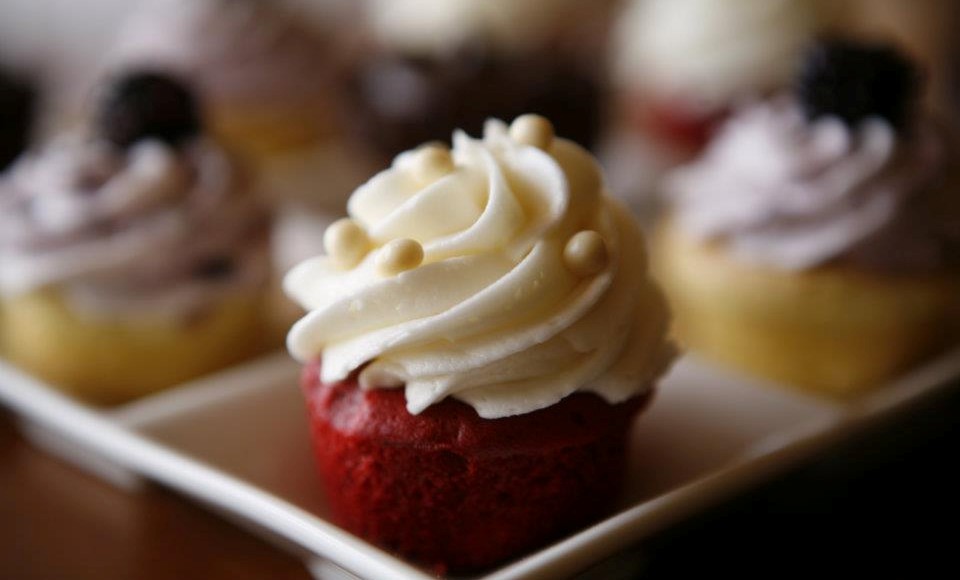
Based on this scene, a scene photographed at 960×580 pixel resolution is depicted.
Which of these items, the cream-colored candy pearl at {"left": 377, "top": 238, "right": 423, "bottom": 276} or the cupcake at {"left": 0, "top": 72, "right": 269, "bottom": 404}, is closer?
the cream-colored candy pearl at {"left": 377, "top": 238, "right": 423, "bottom": 276}

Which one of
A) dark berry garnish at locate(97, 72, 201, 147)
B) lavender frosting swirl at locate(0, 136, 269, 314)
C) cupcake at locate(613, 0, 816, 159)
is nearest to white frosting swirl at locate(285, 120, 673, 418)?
lavender frosting swirl at locate(0, 136, 269, 314)

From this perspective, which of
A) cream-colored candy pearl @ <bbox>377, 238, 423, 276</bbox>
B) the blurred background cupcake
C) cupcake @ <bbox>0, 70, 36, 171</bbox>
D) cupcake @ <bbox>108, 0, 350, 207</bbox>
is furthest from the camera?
the blurred background cupcake

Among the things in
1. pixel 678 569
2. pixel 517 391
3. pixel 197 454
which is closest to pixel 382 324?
pixel 517 391

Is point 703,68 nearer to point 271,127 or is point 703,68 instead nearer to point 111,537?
point 271,127

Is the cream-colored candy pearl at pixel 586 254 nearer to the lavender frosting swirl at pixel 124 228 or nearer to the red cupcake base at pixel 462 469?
the red cupcake base at pixel 462 469

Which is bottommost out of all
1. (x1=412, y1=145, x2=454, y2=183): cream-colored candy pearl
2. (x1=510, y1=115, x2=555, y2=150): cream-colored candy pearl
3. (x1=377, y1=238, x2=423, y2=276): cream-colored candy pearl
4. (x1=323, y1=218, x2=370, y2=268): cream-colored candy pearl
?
(x1=323, y1=218, x2=370, y2=268): cream-colored candy pearl

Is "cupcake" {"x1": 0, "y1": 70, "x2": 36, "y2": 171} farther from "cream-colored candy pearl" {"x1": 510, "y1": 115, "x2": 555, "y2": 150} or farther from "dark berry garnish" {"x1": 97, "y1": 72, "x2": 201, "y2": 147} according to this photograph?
"cream-colored candy pearl" {"x1": 510, "y1": 115, "x2": 555, "y2": 150}
